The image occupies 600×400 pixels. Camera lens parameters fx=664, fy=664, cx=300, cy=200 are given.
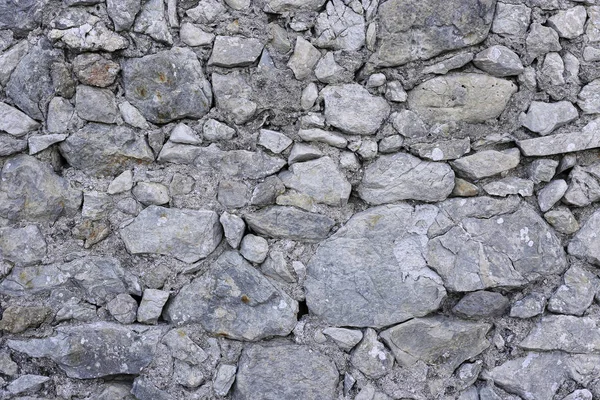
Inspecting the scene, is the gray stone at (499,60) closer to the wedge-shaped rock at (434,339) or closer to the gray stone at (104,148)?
the wedge-shaped rock at (434,339)

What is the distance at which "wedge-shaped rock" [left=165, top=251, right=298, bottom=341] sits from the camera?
2.30 meters

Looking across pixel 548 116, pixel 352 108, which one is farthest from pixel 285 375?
pixel 548 116

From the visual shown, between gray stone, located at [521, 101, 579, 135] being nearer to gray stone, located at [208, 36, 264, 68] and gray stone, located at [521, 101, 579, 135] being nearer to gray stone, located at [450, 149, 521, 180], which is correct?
gray stone, located at [450, 149, 521, 180]

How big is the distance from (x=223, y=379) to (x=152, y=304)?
36 cm

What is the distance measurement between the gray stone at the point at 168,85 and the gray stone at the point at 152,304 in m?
0.61

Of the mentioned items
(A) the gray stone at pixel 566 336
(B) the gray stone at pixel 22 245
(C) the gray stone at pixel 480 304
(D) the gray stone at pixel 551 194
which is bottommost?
(A) the gray stone at pixel 566 336

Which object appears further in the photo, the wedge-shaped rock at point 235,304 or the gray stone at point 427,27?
the wedge-shaped rock at point 235,304

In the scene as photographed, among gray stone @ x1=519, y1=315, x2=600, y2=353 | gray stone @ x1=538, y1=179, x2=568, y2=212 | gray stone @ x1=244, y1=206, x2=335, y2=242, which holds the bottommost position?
gray stone @ x1=519, y1=315, x2=600, y2=353

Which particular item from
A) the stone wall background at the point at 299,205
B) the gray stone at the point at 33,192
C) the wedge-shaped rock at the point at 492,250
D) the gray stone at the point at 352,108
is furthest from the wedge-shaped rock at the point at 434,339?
the gray stone at the point at 33,192

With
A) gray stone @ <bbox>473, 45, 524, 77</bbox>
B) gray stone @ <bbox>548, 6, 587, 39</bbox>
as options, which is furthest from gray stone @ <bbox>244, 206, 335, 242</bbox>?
gray stone @ <bbox>548, 6, 587, 39</bbox>

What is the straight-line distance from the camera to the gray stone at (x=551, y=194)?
227 cm

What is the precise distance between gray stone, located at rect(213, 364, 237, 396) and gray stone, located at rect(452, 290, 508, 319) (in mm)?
805

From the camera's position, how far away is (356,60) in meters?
2.24

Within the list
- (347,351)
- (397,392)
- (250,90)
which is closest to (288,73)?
(250,90)
